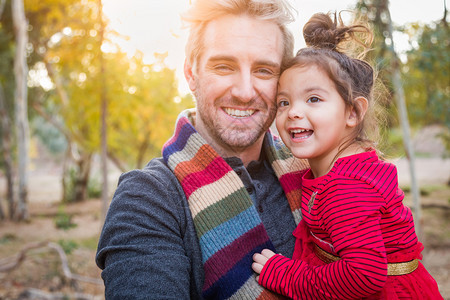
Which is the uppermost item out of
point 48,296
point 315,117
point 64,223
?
point 315,117

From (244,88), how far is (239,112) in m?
0.12

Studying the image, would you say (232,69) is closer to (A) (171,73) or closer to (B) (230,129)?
(B) (230,129)

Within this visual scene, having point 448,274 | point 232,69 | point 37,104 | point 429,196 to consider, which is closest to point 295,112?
point 232,69

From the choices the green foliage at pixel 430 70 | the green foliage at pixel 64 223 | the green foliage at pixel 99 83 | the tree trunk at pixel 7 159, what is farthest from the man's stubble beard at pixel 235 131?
the tree trunk at pixel 7 159

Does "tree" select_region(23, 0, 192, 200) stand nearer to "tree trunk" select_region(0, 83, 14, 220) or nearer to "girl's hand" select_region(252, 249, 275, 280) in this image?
"tree trunk" select_region(0, 83, 14, 220)

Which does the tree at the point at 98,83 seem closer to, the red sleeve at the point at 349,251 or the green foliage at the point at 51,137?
the red sleeve at the point at 349,251

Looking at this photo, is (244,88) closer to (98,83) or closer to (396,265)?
(396,265)

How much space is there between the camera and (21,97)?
33.7ft

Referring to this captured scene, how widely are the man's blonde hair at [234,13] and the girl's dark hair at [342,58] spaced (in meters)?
0.12

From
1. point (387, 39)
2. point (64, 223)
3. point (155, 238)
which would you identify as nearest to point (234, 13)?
point (155, 238)

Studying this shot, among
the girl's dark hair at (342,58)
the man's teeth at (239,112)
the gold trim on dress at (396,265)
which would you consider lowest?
the gold trim on dress at (396,265)

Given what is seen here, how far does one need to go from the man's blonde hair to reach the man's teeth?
11.0 inches

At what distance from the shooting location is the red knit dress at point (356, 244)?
133 cm

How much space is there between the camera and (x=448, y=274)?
6812mm
